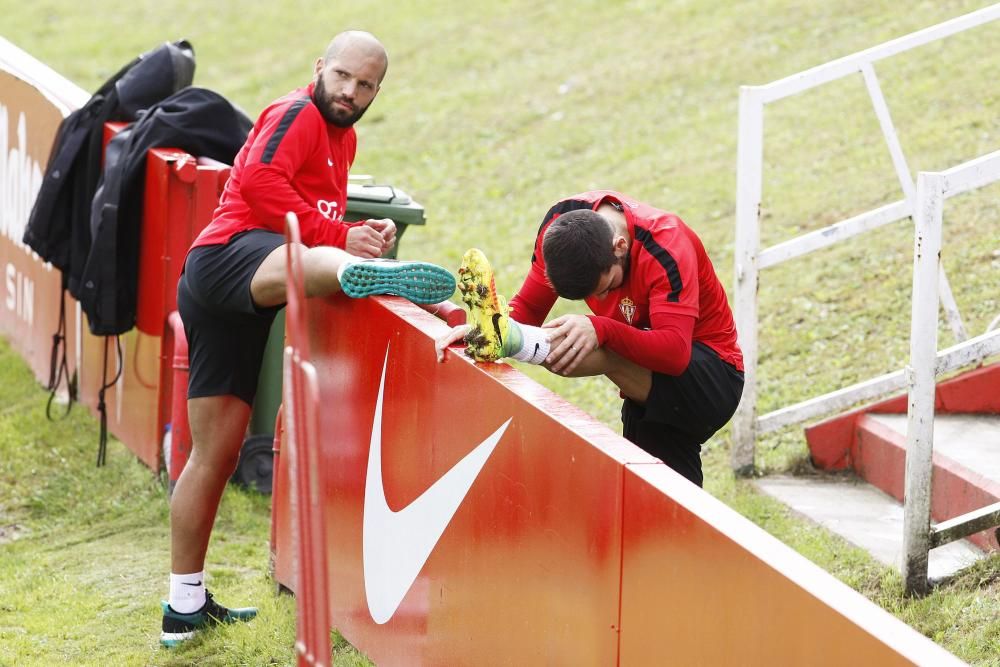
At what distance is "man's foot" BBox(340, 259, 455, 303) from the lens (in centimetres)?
409

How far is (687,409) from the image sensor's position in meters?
4.12

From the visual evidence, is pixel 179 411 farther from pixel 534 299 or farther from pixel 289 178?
pixel 534 299

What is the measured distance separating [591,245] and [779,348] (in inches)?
148

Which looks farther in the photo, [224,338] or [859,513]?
[859,513]

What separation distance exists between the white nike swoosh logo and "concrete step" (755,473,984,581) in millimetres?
1788

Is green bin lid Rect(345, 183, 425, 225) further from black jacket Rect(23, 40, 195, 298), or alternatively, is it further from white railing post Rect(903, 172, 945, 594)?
white railing post Rect(903, 172, 945, 594)

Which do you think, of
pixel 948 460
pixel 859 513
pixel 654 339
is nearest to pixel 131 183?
pixel 654 339

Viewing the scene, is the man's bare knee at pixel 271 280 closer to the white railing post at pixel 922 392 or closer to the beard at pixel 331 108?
the beard at pixel 331 108

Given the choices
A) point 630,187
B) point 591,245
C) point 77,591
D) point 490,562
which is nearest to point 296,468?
point 490,562

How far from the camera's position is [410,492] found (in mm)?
4008

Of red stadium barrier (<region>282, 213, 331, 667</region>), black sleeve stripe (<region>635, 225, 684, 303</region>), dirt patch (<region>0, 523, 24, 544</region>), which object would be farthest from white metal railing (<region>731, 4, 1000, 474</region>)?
red stadium barrier (<region>282, 213, 331, 667</region>)

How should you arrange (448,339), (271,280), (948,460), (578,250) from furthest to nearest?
(948,460) → (271,280) → (578,250) → (448,339)

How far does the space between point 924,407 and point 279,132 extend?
2.23 metres

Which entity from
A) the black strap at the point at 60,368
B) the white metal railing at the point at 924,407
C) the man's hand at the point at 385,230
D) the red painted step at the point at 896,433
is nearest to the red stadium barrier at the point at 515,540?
the man's hand at the point at 385,230
